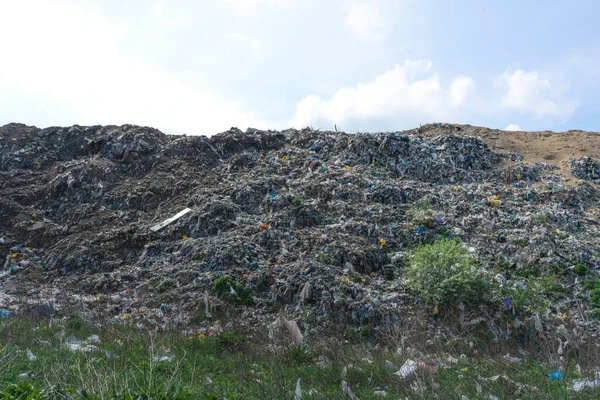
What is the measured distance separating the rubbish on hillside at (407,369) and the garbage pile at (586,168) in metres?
9.04

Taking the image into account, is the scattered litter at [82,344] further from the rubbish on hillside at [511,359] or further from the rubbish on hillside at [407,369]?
the rubbish on hillside at [511,359]

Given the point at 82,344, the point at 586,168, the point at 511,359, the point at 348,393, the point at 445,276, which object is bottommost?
the point at 511,359

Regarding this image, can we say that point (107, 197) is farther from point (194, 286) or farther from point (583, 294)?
point (583, 294)

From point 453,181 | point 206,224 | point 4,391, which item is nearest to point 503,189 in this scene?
point 453,181

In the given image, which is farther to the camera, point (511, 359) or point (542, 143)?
point (542, 143)

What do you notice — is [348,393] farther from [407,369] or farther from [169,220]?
[169,220]

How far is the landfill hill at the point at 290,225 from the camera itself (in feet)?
21.9

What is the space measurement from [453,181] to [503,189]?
3.46 ft

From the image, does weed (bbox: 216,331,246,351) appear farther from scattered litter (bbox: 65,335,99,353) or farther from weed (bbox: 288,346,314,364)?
scattered litter (bbox: 65,335,99,353)

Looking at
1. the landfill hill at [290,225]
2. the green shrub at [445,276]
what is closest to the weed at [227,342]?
the landfill hill at [290,225]

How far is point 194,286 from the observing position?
728 cm

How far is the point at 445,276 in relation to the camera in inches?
257

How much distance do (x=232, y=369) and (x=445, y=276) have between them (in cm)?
339

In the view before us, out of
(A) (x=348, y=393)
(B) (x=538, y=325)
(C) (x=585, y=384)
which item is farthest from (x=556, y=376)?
(B) (x=538, y=325)
